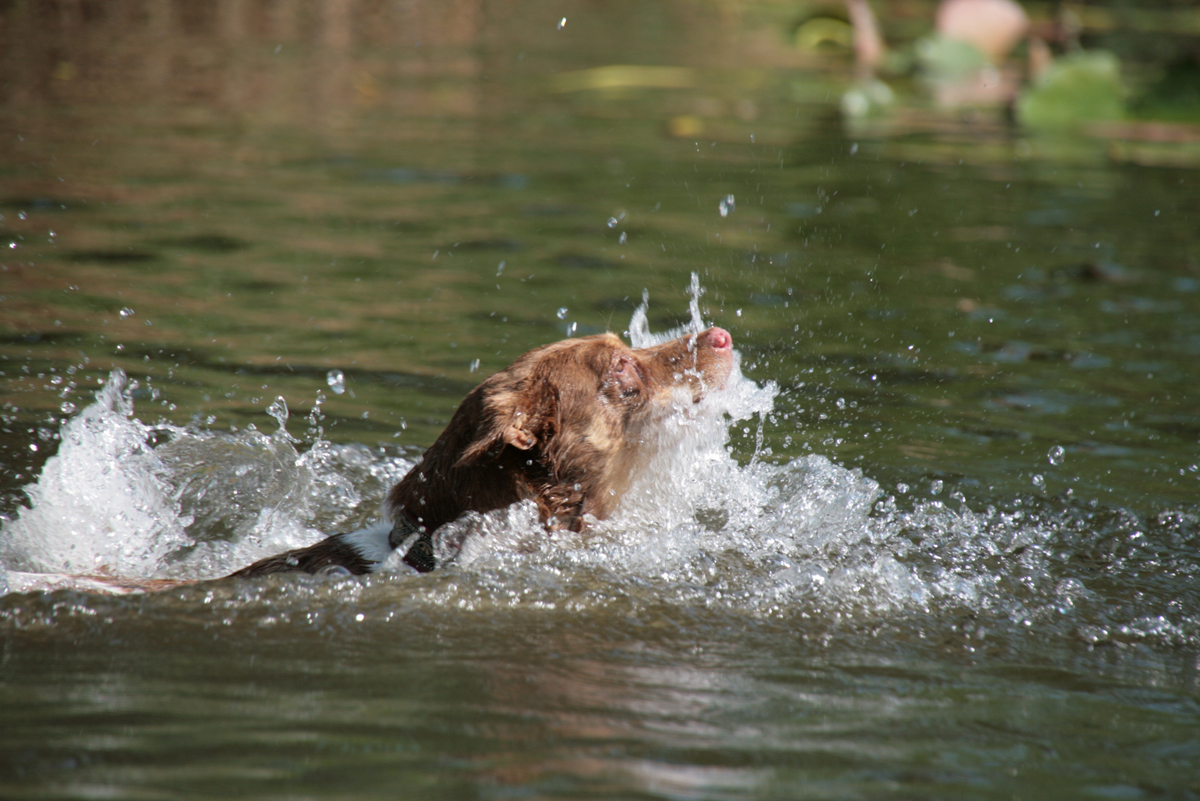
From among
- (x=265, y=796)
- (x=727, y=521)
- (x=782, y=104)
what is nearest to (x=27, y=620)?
(x=265, y=796)

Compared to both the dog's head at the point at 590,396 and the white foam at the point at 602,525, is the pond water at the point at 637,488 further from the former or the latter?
the dog's head at the point at 590,396

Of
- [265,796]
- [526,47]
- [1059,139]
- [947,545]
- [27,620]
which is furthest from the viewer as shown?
[526,47]

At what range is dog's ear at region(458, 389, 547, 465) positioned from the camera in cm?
494

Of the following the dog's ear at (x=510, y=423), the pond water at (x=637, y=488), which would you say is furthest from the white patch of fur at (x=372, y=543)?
the dog's ear at (x=510, y=423)

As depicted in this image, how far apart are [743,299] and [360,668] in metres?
5.97

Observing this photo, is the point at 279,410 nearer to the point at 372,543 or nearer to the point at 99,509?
the point at 99,509

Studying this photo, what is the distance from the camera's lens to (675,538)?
5531mm

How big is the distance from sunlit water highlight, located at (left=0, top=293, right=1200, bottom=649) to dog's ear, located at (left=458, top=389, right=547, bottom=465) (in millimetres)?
312

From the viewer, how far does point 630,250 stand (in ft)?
35.1

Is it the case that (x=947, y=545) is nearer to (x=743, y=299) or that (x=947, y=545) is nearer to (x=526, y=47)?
(x=743, y=299)

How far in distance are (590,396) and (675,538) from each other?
2.44ft

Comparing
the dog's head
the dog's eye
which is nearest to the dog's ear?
the dog's head

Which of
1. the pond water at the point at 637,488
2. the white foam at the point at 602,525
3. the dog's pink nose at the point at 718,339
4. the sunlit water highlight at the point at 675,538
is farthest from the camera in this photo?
the dog's pink nose at the point at 718,339

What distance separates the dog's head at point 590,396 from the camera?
5.15 meters
